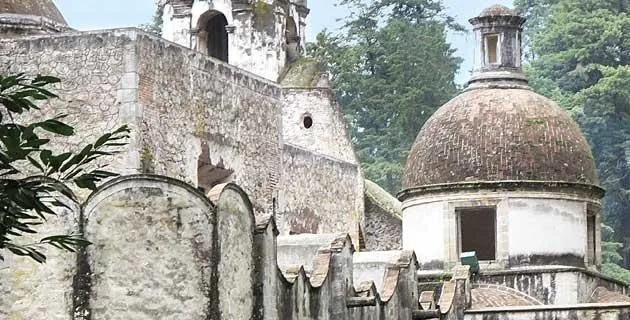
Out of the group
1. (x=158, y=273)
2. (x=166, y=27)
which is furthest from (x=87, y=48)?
(x=166, y=27)

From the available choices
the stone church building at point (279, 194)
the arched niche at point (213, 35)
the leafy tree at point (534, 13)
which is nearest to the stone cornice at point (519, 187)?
the stone church building at point (279, 194)

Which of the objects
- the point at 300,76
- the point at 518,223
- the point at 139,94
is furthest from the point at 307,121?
the point at 139,94

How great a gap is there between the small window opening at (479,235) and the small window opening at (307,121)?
3.44 metres

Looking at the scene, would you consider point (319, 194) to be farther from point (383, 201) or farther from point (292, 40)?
point (292, 40)

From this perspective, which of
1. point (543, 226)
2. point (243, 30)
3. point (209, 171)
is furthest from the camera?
point (243, 30)

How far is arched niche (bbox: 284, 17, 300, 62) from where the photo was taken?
3522 cm

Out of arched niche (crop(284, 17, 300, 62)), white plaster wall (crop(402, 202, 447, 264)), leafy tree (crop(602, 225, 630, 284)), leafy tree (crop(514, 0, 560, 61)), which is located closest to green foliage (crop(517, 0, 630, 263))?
leafy tree (crop(602, 225, 630, 284))

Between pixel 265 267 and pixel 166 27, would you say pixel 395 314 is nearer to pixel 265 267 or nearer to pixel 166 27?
pixel 265 267

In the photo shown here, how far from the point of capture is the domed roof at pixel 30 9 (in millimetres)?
23312

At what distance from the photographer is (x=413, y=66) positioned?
5572 cm

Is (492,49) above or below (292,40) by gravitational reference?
below

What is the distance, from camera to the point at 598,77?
54.8 meters

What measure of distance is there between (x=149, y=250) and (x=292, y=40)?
61.7ft

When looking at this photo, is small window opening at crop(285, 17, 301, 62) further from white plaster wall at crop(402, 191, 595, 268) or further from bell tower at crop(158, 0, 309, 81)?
white plaster wall at crop(402, 191, 595, 268)
